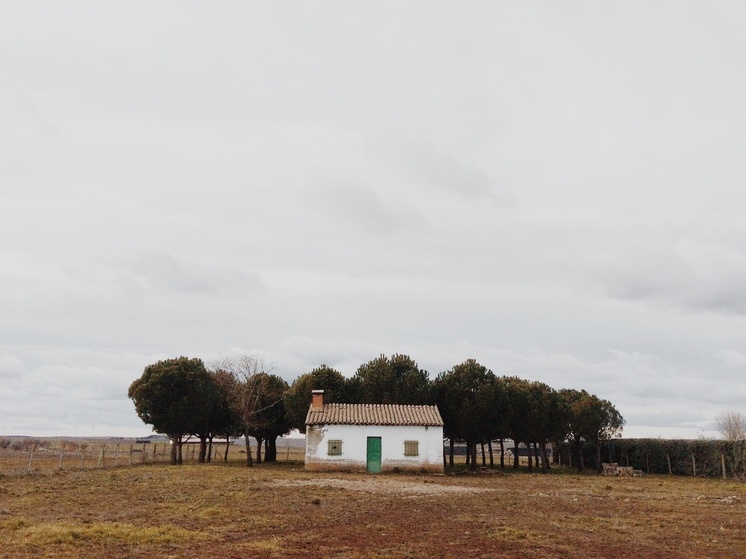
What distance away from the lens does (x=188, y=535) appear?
48.3 feet

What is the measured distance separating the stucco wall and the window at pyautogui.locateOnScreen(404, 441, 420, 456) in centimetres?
19

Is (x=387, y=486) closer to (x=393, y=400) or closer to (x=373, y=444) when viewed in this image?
(x=373, y=444)

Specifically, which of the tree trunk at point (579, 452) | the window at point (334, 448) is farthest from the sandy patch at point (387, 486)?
the tree trunk at point (579, 452)

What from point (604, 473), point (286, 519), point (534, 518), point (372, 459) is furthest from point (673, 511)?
point (604, 473)

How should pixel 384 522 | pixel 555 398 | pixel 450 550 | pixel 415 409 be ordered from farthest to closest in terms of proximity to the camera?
pixel 555 398 < pixel 415 409 < pixel 384 522 < pixel 450 550

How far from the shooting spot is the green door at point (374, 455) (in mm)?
41531

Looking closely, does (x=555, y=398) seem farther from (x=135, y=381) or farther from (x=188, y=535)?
(x=188, y=535)

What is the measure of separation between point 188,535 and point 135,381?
3762 cm

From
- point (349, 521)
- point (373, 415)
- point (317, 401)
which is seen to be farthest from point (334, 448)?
point (349, 521)

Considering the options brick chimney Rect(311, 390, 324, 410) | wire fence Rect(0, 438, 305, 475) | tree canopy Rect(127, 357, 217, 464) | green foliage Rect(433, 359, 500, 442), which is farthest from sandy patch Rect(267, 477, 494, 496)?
tree canopy Rect(127, 357, 217, 464)

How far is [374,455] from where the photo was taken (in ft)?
137

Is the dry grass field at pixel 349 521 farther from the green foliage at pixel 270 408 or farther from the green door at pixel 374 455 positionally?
the green foliage at pixel 270 408

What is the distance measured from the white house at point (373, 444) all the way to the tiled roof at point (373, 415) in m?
0.07

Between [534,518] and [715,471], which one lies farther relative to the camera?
[715,471]
